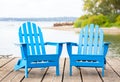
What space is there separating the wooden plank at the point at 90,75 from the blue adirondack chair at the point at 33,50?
0.44 metres

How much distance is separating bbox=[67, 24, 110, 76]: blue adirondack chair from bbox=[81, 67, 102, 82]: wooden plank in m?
0.16

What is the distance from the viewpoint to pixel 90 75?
5438 millimetres

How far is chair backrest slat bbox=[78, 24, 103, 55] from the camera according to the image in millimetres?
5895

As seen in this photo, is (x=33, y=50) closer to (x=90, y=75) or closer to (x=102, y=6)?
(x=90, y=75)

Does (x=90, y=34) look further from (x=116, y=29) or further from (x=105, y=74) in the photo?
(x=116, y=29)

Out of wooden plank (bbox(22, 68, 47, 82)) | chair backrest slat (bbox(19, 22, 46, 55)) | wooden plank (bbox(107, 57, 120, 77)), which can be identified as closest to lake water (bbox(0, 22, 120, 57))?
chair backrest slat (bbox(19, 22, 46, 55))

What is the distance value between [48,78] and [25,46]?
0.58 metres

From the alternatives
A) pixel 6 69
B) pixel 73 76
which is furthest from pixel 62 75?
pixel 6 69

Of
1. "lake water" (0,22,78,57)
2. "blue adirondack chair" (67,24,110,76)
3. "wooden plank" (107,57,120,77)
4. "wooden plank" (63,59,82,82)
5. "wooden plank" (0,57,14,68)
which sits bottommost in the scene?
"lake water" (0,22,78,57)

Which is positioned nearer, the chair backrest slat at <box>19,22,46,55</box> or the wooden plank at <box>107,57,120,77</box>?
the chair backrest slat at <box>19,22,46,55</box>

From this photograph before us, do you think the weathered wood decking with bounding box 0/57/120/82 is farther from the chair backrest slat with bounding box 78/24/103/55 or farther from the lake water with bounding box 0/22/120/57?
the lake water with bounding box 0/22/120/57

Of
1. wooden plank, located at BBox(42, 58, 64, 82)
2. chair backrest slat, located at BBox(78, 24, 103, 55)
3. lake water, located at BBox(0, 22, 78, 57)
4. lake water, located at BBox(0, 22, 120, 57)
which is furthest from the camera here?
lake water, located at BBox(0, 22, 78, 57)

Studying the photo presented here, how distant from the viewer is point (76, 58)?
5.48m

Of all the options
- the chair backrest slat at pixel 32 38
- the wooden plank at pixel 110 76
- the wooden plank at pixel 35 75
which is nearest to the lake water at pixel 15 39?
the chair backrest slat at pixel 32 38
